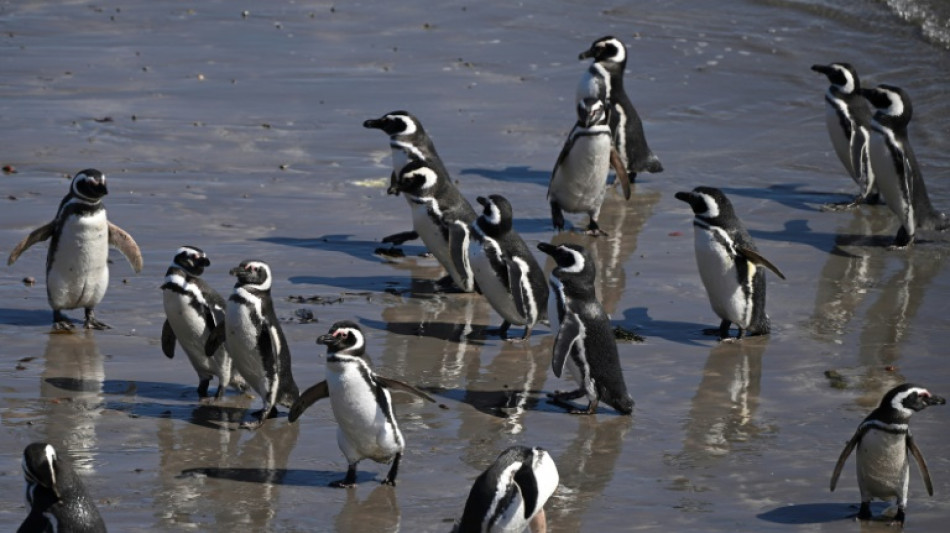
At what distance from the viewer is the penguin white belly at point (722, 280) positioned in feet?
28.2

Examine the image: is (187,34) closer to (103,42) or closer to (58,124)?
(103,42)

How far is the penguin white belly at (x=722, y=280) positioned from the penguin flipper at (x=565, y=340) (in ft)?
4.55

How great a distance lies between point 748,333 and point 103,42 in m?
8.76

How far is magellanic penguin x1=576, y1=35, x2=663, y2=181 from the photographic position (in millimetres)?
11773

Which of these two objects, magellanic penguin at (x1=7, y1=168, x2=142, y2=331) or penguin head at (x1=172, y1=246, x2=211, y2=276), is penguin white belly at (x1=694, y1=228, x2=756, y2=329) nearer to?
penguin head at (x1=172, y1=246, x2=211, y2=276)

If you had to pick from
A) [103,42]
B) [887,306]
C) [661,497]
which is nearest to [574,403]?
[661,497]

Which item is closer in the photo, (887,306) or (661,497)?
(661,497)

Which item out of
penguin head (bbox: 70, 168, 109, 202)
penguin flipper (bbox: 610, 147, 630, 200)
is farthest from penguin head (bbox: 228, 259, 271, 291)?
penguin flipper (bbox: 610, 147, 630, 200)

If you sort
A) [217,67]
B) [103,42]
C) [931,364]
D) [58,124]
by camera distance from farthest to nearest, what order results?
[103,42]
[217,67]
[58,124]
[931,364]

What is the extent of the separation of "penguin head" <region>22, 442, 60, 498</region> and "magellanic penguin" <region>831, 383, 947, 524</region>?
2.94 meters

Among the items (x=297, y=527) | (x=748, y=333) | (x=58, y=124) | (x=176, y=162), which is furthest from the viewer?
(x=58, y=124)

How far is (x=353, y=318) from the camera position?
8.63 metres

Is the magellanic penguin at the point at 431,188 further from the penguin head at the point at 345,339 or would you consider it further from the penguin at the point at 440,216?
the penguin head at the point at 345,339

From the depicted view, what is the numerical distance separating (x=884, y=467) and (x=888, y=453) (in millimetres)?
56
